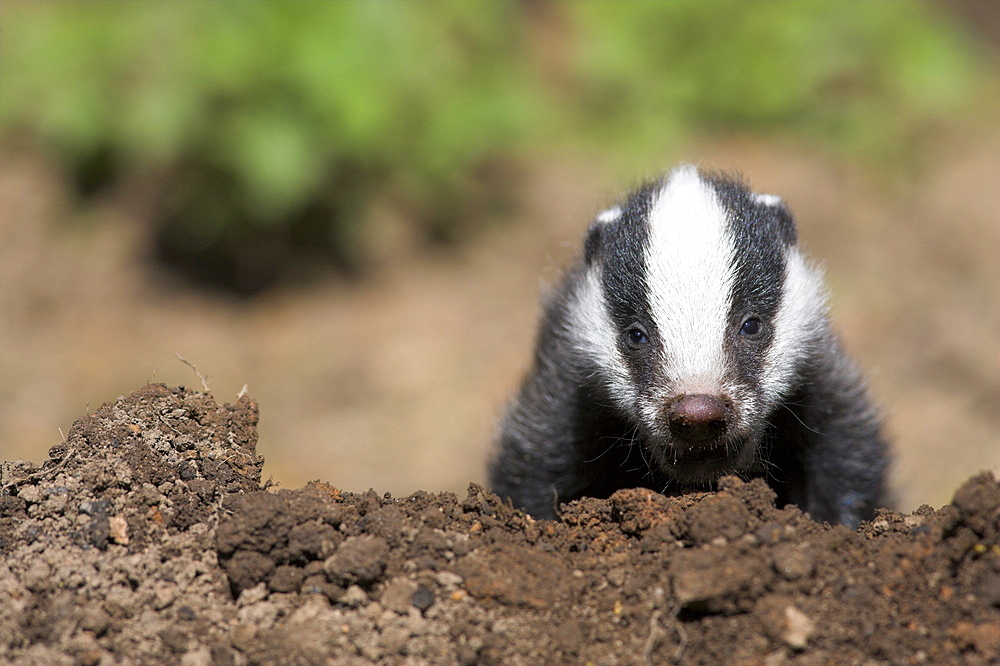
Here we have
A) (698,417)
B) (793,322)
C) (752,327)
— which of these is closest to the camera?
(698,417)

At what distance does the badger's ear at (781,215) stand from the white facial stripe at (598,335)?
0.76 meters

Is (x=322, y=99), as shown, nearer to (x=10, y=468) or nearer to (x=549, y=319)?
(x=549, y=319)

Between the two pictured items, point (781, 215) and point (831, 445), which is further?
point (831, 445)

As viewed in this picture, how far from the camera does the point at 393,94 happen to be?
7801mm

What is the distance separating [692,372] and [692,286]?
0.35 metres

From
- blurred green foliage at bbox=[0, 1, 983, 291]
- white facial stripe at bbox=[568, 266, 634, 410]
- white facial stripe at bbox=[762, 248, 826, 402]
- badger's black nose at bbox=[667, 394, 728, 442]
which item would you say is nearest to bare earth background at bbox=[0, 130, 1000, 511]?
blurred green foliage at bbox=[0, 1, 983, 291]

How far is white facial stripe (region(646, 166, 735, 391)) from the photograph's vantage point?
3.39 m

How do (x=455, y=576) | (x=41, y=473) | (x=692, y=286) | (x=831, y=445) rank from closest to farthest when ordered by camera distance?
(x=455, y=576)
(x=41, y=473)
(x=692, y=286)
(x=831, y=445)

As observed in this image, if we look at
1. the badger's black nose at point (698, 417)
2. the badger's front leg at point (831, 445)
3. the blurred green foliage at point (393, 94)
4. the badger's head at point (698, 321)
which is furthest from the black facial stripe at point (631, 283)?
the blurred green foliage at point (393, 94)

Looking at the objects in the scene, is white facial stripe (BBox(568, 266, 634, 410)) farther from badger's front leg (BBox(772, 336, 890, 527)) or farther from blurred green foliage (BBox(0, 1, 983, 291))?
blurred green foliage (BBox(0, 1, 983, 291))

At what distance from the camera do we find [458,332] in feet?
25.9

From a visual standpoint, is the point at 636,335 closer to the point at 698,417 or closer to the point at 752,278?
the point at 752,278

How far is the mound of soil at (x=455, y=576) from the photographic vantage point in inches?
91.2

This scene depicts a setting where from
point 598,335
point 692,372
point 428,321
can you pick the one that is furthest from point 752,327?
point 428,321
